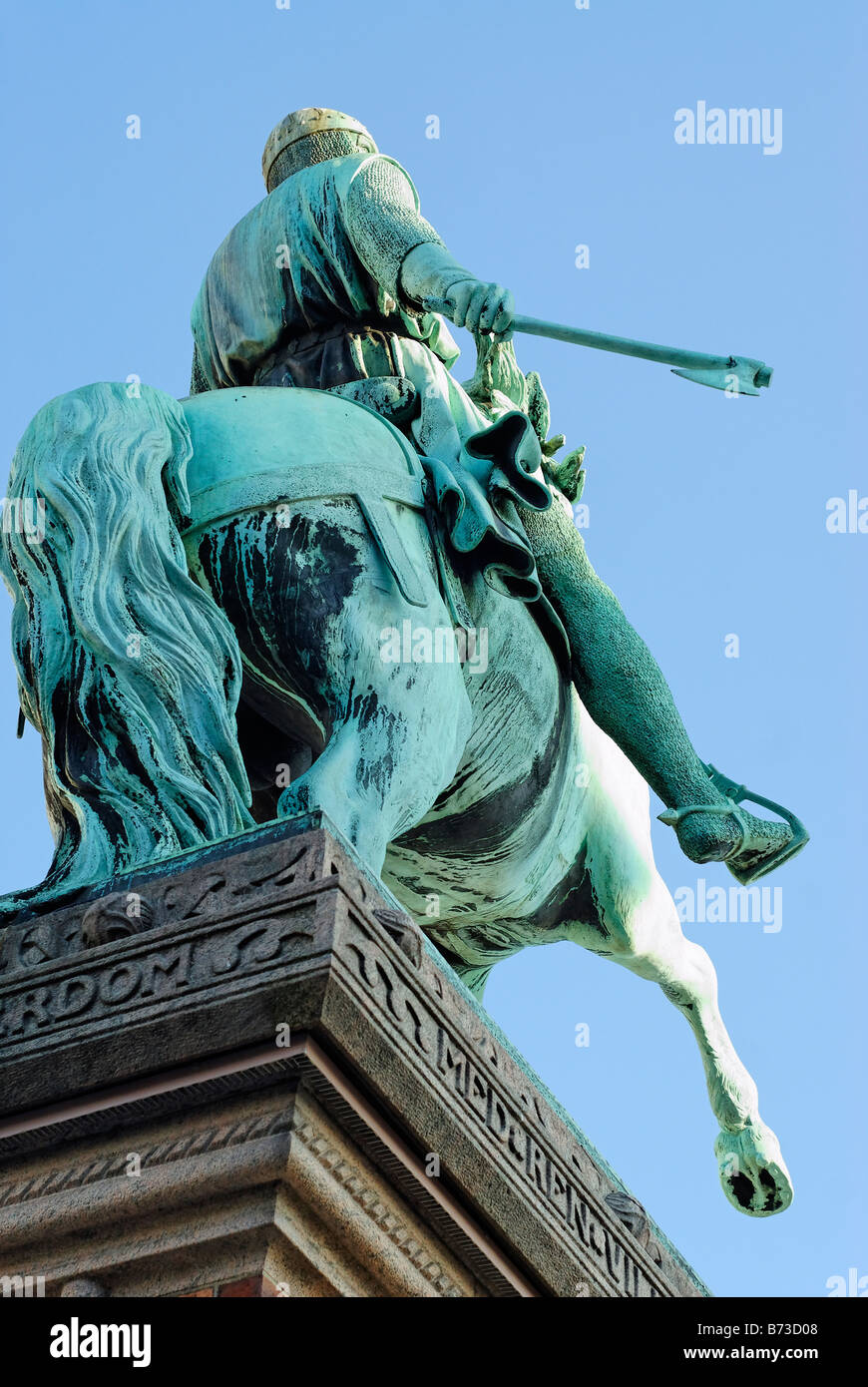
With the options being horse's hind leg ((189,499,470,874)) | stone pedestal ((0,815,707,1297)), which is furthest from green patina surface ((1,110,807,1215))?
stone pedestal ((0,815,707,1297))

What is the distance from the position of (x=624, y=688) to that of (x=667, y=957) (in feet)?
5.07

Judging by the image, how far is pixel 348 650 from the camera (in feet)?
17.9

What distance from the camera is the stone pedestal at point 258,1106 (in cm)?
392

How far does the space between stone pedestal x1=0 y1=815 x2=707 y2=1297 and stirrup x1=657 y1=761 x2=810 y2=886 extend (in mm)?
2528

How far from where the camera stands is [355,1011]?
13.2 ft

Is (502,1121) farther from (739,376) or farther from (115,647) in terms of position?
(739,376)

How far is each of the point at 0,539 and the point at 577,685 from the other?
198 cm

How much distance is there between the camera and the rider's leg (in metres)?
6.71

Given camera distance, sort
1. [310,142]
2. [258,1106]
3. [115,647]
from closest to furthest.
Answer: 1. [258,1106]
2. [115,647]
3. [310,142]

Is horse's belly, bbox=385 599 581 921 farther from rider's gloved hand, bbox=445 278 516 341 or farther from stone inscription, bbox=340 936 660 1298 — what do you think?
stone inscription, bbox=340 936 660 1298

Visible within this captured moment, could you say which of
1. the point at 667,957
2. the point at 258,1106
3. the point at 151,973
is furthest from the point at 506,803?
the point at 258,1106

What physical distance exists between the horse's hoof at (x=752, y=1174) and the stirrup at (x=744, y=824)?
1233 millimetres
